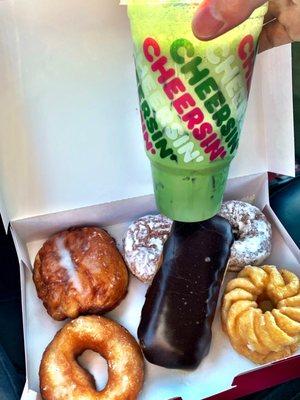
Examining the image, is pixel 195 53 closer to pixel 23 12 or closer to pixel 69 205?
pixel 23 12

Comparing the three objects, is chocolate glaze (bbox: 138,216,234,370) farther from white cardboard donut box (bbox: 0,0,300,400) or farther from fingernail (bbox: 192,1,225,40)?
fingernail (bbox: 192,1,225,40)

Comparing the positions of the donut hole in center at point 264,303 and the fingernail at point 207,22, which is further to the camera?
the donut hole in center at point 264,303

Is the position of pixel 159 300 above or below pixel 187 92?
below

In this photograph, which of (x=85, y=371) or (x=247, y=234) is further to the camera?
(x=247, y=234)

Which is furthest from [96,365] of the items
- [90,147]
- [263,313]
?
[90,147]

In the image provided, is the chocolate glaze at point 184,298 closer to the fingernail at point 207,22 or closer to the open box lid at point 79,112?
the open box lid at point 79,112

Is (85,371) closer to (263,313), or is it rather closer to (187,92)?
(263,313)

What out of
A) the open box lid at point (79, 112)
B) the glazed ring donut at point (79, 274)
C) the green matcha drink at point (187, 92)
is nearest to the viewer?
the green matcha drink at point (187, 92)

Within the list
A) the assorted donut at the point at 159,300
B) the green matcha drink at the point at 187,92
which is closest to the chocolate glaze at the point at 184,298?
the assorted donut at the point at 159,300

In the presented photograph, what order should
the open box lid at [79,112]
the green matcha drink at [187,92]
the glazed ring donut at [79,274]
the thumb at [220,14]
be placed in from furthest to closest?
the glazed ring donut at [79,274], the open box lid at [79,112], the green matcha drink at [187,92], the thumb at [220,14]
